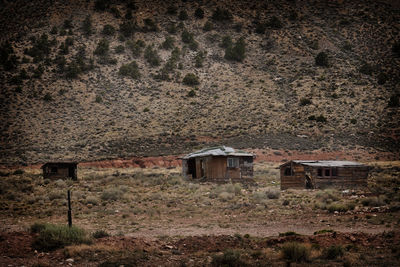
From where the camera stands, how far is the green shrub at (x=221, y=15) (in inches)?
3745

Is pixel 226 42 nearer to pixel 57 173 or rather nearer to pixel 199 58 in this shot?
pixel 199 58

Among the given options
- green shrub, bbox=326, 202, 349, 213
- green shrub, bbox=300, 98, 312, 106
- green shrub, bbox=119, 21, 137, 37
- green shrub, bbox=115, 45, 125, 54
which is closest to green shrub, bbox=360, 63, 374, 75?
green shrub, bbox=300, 98, 312, 106

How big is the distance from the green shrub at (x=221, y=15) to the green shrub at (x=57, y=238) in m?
82.2

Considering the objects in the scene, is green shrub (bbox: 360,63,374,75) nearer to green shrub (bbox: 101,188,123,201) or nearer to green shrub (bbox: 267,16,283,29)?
green shrub (bbox: 267,16,283,29)

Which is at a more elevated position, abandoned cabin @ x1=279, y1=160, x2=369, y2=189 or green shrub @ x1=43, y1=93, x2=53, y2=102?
green shrub @ x1=43, y1=93, x2=53, y2=102

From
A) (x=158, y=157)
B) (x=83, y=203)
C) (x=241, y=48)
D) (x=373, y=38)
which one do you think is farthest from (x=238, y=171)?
(x=373, y=38)

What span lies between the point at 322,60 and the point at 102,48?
125 feet

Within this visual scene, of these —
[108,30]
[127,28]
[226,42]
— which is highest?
[127,28]

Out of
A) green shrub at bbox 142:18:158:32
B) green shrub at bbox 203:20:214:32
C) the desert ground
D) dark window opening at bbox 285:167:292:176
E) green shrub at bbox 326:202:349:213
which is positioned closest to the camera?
the desert ground

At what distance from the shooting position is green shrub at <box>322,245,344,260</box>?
50.8 ft

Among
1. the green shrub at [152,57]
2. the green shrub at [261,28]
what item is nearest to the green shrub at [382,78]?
the green shrub at [261,28]

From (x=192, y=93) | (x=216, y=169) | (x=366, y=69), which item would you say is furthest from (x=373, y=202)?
(x=366, y=69)

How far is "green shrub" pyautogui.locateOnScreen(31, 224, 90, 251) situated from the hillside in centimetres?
4134

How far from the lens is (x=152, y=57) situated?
Result: 8375 cm
